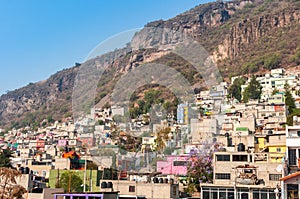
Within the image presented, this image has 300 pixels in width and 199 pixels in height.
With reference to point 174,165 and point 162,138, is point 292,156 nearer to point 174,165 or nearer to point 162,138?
point 174,165

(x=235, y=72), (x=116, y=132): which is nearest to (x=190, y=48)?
(x=235, y=72)

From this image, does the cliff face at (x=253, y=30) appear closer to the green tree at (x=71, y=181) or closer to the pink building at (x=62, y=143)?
the pink building at (x=62, y=143)

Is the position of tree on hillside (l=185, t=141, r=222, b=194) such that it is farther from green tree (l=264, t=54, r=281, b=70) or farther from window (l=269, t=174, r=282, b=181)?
green tree (l=264, t=54, r=281, b=70)

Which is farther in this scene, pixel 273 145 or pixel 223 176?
pixel 273 145

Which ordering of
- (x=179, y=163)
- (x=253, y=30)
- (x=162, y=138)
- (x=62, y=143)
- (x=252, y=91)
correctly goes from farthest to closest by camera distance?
(x=253, y=30), (x=252, y=91), (x=62, y=143), (x=162, y=138), (x=179, y=163)

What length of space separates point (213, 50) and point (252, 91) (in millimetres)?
37333

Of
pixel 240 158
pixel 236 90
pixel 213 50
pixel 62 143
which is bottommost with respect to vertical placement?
pixel 240 158

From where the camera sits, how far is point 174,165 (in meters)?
24.7

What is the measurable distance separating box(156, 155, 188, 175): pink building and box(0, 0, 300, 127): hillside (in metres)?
7.61

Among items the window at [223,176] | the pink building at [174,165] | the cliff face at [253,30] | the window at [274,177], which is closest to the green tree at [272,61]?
the cliff face at [253,30]

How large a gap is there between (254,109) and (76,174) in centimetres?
2065

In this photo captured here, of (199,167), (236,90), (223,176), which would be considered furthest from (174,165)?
(236,90)

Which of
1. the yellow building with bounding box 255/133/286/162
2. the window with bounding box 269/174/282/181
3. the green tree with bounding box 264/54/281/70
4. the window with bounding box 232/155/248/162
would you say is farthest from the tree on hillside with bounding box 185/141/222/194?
the green tree with bounding box 264/54/281/70

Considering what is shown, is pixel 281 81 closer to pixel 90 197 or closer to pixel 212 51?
pixel 212 51
